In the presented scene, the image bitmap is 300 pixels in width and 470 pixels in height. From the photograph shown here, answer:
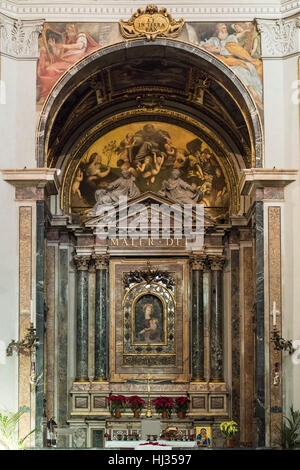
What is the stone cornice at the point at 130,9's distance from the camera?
63.9 ft

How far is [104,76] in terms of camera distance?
21531 mm

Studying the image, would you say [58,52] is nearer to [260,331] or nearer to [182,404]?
[260,331]

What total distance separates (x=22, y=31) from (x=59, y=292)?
22.6 feet

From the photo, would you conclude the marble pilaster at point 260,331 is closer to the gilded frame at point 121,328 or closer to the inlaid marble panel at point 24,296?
the inlaid marble panel at point 24,296

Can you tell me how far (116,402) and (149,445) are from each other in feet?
16.0

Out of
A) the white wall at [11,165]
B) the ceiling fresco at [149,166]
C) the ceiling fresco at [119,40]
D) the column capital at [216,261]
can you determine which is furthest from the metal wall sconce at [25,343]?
the column capital at [216,261]

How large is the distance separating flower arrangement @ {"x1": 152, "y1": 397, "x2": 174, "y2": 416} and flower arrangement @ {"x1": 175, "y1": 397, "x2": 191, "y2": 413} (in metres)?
0.14

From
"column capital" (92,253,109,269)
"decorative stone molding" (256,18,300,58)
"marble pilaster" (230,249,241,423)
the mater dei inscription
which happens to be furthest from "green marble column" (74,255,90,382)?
"decorative stone molding" (256,18,300,58)

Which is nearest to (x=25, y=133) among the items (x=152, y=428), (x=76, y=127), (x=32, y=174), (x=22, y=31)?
(x=32, y=174)

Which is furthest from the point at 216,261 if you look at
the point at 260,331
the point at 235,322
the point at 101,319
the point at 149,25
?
the point at 149,25
